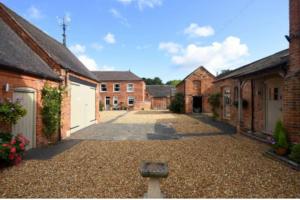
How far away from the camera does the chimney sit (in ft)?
17.6

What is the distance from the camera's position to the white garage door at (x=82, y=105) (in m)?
10.4

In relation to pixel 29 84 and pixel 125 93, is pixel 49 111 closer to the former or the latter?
pixel 29 84

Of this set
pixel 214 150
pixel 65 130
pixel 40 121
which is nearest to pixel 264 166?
pixel 214 150

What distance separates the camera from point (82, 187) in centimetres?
376

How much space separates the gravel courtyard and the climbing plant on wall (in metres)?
1.68

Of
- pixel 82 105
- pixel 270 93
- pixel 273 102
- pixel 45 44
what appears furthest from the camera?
pixel 82 105

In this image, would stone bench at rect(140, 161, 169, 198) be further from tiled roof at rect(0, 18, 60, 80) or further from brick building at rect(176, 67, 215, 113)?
brick building at rect(176, 67, 215, 113)

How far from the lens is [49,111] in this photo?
733 cm

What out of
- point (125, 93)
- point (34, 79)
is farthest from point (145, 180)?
point (125, 93)

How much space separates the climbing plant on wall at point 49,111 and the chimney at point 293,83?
8.53 m

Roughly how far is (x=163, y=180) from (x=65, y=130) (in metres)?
6.79

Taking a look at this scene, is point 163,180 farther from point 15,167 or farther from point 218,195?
point 15,167

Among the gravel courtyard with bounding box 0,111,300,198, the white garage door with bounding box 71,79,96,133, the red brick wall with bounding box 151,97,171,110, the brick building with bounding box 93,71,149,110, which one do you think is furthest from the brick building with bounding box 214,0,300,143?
the red brick wall with bounding box 151,97,171,110

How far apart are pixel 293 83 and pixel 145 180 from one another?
17.2ft
